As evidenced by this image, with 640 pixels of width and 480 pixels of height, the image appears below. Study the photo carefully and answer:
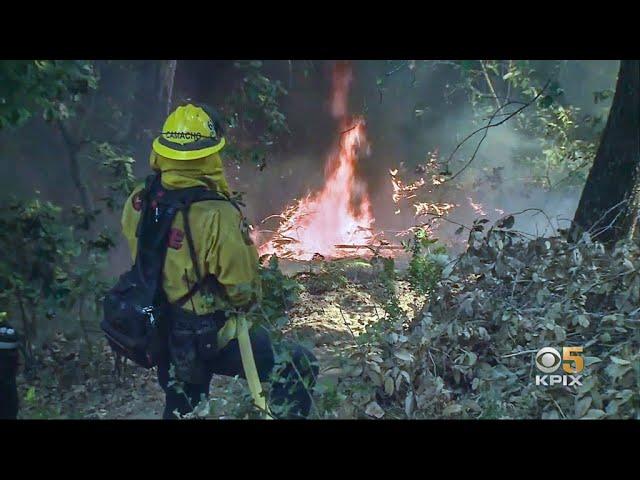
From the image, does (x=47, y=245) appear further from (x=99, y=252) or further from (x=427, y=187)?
(x=427, y=187)

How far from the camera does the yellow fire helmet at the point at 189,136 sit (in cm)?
421

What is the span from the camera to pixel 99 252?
16.3 ft

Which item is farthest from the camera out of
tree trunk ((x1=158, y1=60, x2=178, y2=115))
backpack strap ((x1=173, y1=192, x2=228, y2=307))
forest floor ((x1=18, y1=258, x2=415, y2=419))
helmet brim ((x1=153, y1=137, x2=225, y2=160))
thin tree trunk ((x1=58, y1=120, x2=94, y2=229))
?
thin tree trunk ((x1=58, y1=120, x2=94, y2=229))

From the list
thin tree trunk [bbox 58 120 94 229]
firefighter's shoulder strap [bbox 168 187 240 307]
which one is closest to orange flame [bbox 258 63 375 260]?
firefighter's shoulder strap [bbox 168 187 240 307]

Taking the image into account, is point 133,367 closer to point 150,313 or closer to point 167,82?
point 150,313

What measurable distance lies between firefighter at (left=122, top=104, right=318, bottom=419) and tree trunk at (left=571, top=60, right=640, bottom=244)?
2204mm

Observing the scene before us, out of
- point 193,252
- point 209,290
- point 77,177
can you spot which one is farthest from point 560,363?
point 77,177

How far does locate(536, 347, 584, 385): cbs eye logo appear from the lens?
4.25m

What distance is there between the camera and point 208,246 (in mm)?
4059

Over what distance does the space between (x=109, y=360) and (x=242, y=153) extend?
159cm

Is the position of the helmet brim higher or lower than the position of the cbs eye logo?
higher

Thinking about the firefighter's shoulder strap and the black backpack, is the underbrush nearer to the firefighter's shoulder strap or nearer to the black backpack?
the firefighter's shoulder strap

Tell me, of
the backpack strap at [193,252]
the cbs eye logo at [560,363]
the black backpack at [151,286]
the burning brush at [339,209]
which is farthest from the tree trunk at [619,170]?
the black backpack at [151,286]

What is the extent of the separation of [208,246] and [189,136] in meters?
0.67
